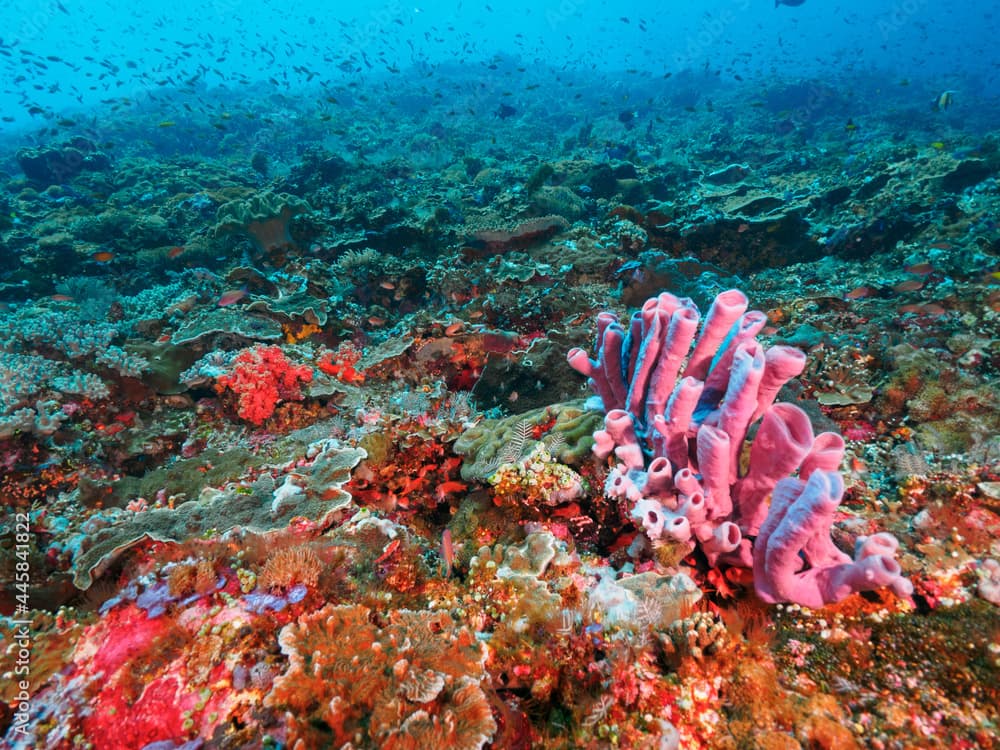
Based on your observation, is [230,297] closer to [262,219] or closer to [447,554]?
[262,219]

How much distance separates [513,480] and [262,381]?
3.52 metres

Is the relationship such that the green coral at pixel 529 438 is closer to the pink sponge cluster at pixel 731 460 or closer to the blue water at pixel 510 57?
the pink sponge cluster at pixel 731 460

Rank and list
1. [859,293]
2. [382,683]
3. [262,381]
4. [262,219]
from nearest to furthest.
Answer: [382,683], [262,381], [859,293], [262,219]

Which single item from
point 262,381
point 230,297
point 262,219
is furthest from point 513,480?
point 262,219

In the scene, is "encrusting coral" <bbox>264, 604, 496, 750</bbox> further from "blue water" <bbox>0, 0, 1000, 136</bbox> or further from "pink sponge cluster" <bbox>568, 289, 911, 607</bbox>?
"blue water" <bbox>0, 0, 1000, 136</bbox>

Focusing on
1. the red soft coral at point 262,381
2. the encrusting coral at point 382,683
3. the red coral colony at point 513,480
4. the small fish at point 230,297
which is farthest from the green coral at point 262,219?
the encrusting coral at point 382,683

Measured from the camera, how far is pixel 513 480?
10.1 ft

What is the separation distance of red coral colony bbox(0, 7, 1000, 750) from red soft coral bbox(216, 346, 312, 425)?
4 cm

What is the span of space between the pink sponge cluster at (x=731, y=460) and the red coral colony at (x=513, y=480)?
0.02 meters

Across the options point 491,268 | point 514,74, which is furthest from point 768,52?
point 491,268

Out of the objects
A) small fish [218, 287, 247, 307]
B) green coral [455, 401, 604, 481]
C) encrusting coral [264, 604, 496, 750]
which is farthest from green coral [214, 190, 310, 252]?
encrusting coral [264, 604, 496, 750]

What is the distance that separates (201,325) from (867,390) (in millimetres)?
8006

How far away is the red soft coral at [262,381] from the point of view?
494 centimetres

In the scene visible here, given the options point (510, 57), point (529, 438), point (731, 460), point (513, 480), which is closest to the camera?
point (731, 460)
